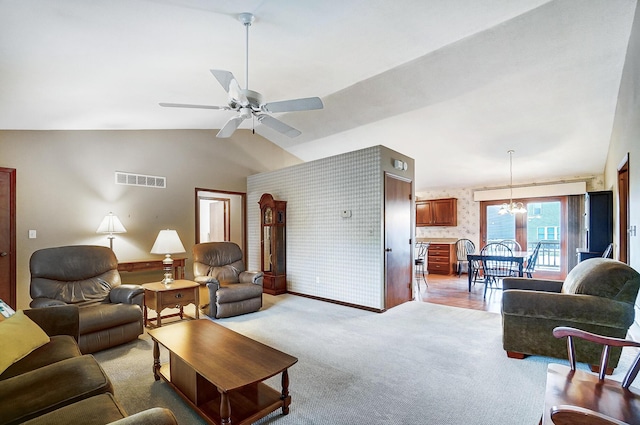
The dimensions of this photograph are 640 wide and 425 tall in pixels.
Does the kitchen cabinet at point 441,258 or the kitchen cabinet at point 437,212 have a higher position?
the kitchen cabinet at point 437,212

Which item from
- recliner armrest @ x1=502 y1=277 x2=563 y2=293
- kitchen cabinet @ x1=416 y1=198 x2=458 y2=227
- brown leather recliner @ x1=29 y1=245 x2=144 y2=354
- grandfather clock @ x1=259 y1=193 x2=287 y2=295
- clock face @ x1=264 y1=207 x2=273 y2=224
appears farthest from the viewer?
kitchen cabinet @ x1=416 y1=198 x2=458 y2=227

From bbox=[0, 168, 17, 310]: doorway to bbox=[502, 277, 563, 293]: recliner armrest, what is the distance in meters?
6.10

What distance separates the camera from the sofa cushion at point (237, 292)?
412 cm

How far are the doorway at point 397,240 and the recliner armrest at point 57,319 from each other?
3605 mm

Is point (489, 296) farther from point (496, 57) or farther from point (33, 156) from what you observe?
point (33, 156)

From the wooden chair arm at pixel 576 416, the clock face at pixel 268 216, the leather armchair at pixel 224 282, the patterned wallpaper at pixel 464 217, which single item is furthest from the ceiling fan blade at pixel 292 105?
the patterned wallpaper at pixel 464 217

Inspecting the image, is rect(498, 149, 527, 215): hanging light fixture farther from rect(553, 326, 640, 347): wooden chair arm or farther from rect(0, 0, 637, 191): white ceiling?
rect(553, 326, 640, 347): wooden chair arm

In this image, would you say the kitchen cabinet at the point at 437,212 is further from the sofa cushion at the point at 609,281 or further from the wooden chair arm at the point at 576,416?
the wooden chair arm at the point at 576,416

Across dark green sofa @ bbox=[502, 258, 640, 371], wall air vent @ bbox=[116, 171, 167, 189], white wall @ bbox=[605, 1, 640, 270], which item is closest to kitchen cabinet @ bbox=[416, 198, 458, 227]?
white wall @ bbox=[605, 1, 640, 270]

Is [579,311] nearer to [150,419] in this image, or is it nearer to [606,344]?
[606,344]

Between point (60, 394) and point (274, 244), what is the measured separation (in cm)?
455

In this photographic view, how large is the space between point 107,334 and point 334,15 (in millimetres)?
3644

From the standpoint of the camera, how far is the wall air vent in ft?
16.2

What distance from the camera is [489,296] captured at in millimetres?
5410
